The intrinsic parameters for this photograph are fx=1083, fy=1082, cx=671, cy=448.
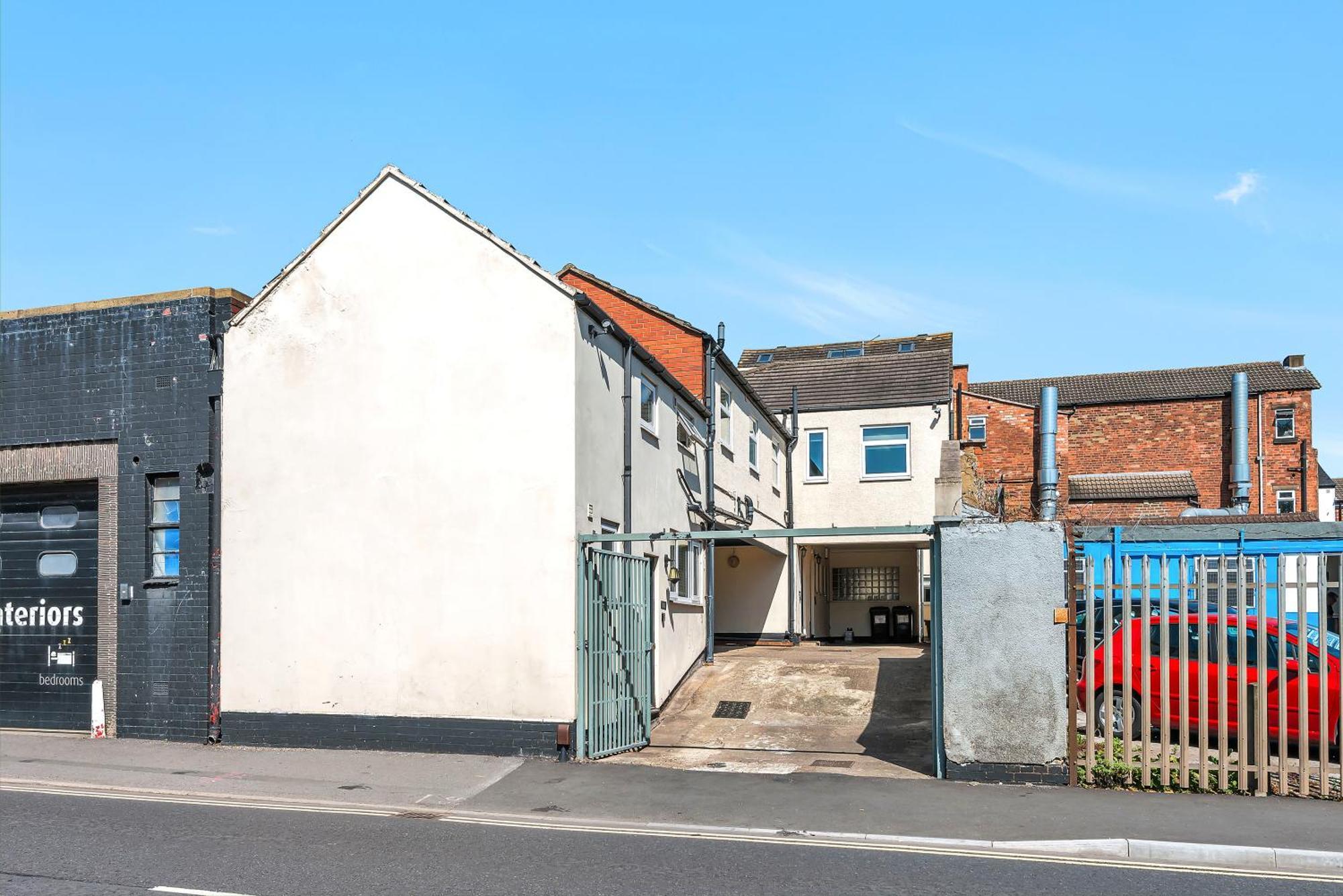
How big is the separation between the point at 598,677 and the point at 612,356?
163 inches

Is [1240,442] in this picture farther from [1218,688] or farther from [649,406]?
[1218,688]

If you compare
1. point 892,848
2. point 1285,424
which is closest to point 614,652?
point 892,848

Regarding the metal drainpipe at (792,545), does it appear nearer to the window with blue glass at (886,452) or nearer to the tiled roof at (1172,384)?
the window with blue glass at (886,452)

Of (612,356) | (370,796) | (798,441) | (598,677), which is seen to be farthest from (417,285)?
(798,441)

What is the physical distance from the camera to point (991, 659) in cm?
1070

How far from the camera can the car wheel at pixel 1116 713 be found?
33.2 ft

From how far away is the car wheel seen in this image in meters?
10.1

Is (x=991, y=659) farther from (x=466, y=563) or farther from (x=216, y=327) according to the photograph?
(x=216, y=327)

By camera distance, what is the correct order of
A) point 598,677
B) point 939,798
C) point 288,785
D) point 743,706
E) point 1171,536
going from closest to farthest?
1. point 939,798
2. point 288,785
3. point 598,677
4. point 743,706
5. point 1171,536

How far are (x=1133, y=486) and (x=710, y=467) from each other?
91.0 ft

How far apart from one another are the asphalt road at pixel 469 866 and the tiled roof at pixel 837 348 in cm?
2939

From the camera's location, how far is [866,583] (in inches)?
1220

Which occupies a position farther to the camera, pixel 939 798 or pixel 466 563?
pixel 466 563

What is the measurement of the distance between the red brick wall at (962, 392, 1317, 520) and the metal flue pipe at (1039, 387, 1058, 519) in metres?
1.01
